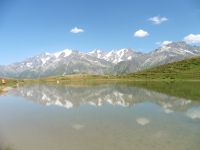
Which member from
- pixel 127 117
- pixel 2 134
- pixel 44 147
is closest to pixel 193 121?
pixel 127 117

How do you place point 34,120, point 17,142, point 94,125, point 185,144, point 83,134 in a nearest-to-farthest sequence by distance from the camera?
point 185,144 < point 17,142 < point 83,134 < point 94,125 < point 34,120

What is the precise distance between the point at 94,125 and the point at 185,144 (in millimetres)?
11760

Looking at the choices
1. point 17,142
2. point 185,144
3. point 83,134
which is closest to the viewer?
point 185,144

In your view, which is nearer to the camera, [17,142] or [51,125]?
[17,142]

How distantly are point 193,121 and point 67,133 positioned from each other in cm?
1572

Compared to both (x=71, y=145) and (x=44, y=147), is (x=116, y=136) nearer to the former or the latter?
(x=71, y=145)

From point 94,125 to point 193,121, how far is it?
12.2 m

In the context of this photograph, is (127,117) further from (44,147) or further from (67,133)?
(44,147)

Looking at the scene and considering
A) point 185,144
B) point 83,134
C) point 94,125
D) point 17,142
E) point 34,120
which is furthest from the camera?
point 34,120

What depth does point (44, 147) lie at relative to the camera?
23125 mm

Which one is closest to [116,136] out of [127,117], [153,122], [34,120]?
[153,122]

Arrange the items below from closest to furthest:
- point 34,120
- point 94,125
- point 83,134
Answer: point 83,134
point 94,125
point 34,120

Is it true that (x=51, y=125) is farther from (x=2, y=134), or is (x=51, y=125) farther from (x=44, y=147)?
(x=44, y=147)

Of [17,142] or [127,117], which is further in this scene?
[127,117]
